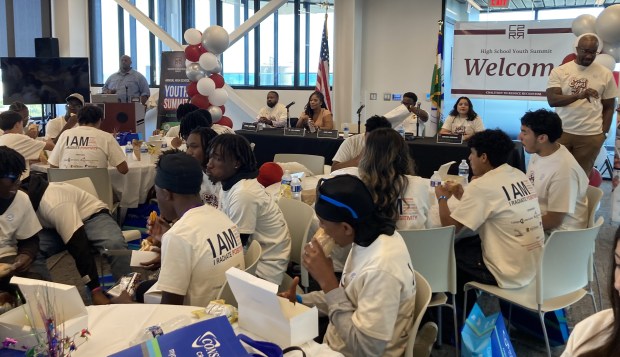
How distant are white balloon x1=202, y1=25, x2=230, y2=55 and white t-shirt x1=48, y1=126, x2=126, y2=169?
3646mm

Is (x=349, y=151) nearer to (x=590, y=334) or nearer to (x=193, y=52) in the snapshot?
(x=590, y=334)

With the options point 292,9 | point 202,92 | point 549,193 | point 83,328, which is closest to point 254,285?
point 83,328

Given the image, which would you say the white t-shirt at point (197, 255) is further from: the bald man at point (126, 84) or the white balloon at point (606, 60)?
the bald man at point (126, 84)

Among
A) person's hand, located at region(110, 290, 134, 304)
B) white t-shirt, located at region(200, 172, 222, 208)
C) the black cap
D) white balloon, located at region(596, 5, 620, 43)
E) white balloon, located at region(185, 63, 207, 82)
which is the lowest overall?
person's hand, located at region(110, 290, 134, 304)

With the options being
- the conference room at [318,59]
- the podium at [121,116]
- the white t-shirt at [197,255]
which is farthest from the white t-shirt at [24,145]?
the white t-shirt at [197,255]

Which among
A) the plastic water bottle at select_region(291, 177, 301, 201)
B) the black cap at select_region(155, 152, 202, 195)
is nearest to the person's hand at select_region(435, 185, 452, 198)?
the plastic water bottle at select_region(291, 177, 301, 201)

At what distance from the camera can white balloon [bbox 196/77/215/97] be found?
26.9ft

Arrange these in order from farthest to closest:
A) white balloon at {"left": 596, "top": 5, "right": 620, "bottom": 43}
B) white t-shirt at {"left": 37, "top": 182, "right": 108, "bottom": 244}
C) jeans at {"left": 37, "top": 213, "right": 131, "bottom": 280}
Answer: white balloon at {"left": 596, "top": 5, "right": 620, "bottom": 43}
jeans at {"left": 37, "top": 213, "right": 131, "bottom": 280}
white t-shirt at {"left": 37, "top": 182, "right": 108, "bottom": 244}

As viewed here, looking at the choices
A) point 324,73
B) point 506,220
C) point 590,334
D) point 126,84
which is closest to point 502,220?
point 506,220

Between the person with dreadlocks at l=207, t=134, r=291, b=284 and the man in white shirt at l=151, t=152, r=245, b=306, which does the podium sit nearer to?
the person with dreadlocks at l=207, t=134, r=291, b=284

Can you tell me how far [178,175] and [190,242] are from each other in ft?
1.02

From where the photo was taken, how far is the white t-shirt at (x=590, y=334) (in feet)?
4.71

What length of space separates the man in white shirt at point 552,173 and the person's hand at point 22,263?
9.78 ft

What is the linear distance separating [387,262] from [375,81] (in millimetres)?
8882
